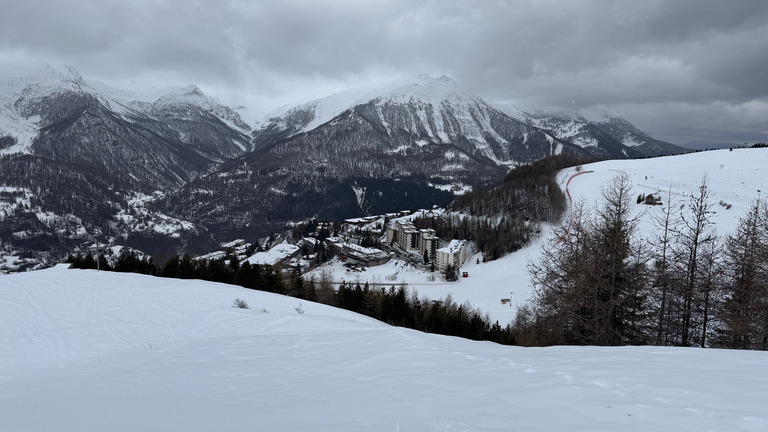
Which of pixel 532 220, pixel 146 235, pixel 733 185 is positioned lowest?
pixel 146 235

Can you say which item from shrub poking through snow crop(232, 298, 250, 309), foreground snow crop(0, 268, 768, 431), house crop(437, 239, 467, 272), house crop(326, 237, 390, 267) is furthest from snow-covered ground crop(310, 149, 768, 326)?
foreground snow crop(0, 268, 768, 431)

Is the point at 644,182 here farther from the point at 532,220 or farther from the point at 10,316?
the point at 10,316

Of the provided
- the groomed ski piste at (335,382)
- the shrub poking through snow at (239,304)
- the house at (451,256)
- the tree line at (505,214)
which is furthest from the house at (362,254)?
the groomed ski piste at (335,382)

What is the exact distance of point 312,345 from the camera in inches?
358

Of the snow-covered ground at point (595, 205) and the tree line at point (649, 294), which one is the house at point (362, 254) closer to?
the snow-covered ground at point (595, 205)

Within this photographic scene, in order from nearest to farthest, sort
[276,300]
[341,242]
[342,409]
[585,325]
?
[342,409]
[585,325]
[276,300]
[341,242]

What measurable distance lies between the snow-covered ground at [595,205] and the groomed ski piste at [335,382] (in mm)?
31377

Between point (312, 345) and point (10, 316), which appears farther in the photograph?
point (10, 316)

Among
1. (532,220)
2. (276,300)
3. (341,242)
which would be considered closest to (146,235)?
(341,242)

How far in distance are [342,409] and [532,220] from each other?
82737mm

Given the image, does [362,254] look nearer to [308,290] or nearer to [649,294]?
[308,290]

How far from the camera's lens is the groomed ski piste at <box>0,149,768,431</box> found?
13.0ft

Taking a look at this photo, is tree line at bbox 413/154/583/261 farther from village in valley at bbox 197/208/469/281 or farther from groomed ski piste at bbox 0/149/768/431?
groomed ski piste at bbox 0/149/768/431

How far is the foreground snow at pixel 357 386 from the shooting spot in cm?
393
